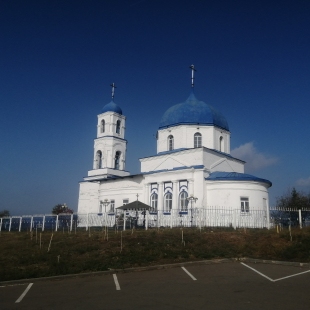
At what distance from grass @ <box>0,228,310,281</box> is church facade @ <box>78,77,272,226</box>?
734cm

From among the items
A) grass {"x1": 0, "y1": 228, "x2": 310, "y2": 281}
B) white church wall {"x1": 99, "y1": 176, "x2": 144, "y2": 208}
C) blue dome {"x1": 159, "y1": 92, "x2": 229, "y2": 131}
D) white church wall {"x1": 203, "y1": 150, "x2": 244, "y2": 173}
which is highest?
blue dome {"x1": 159, "y1": 92, "x2": 229, "y2": 131}

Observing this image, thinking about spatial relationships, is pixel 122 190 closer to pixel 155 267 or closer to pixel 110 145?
pixel 110 145

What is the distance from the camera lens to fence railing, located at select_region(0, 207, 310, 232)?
68.5 ft

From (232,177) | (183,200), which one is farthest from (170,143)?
(232,177)

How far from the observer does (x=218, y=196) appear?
26.2m

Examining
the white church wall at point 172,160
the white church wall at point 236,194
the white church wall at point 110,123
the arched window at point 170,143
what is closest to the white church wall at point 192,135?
the arched window at point 170,143

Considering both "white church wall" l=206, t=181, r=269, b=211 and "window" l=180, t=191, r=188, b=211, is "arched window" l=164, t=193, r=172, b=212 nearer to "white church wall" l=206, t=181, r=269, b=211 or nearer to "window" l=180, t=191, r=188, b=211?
"window" l=180, t=191, r=188, b=211

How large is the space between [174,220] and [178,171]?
5.09m

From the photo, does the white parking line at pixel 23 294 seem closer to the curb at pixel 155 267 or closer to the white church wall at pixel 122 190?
the curb at pixel 155 267

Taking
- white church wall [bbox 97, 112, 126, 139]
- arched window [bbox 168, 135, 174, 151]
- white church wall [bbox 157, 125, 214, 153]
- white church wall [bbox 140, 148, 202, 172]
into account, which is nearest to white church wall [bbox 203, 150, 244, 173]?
white church wall [bbox 140, 148, 202, 172]

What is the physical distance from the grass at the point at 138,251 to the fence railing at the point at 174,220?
12.6ft

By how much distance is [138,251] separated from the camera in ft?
43.8

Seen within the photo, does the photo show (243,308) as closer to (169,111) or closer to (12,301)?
(12,301)

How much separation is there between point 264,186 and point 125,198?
1241cm
